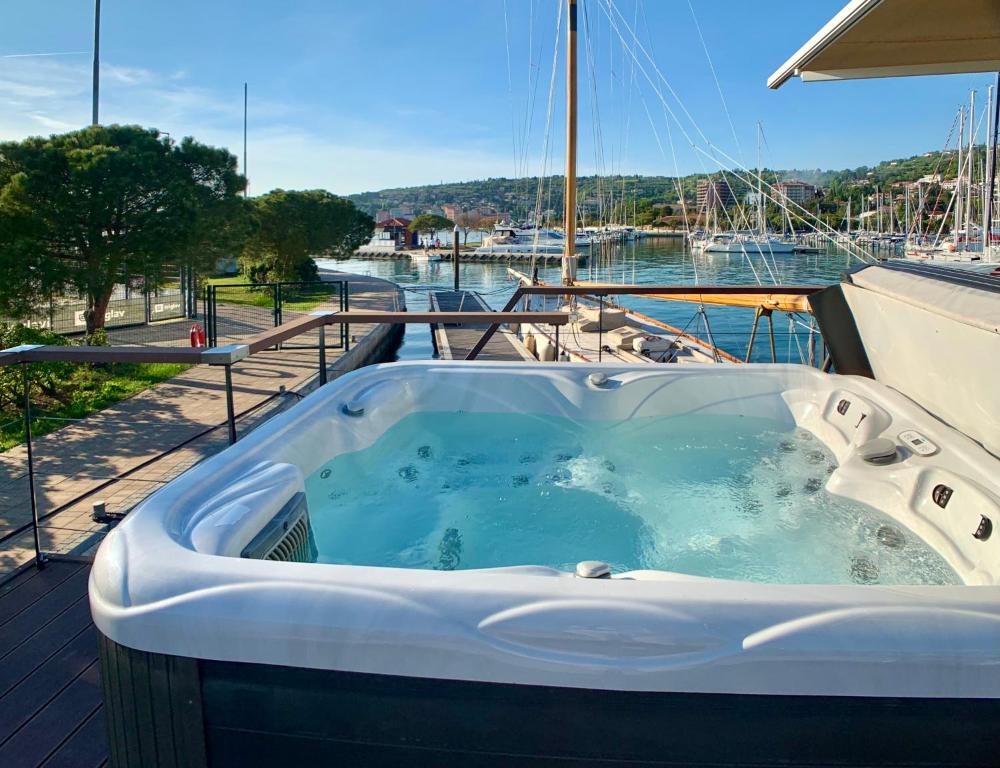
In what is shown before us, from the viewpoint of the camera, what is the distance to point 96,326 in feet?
26.8

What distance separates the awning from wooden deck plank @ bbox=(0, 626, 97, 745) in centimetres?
278

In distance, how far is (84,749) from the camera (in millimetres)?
1531

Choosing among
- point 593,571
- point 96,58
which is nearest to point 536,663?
point 593,571

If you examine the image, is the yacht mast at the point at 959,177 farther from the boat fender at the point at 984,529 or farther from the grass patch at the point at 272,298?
the boat fender at the point at 984,529

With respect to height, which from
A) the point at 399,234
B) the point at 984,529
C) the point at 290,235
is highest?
the point at 399,234

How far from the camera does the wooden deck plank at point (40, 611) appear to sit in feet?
6.39

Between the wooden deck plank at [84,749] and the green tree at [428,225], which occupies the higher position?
the green tree at [428,225]

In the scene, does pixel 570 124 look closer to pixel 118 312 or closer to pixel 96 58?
pixel 118 312

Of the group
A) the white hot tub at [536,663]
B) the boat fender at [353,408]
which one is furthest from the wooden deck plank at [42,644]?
the boat fender at [353,408]

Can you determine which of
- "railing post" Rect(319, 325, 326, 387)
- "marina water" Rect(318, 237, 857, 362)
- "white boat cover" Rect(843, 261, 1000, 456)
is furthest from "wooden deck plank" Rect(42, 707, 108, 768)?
"marina water" Rect(318, 237, 857, 362)

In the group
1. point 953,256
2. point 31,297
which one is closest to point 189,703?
point 31,297

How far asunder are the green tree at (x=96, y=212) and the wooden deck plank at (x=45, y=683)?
19.4 ft

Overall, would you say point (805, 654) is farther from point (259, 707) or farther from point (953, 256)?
point (953, 256)

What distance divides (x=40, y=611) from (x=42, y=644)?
0.22m
